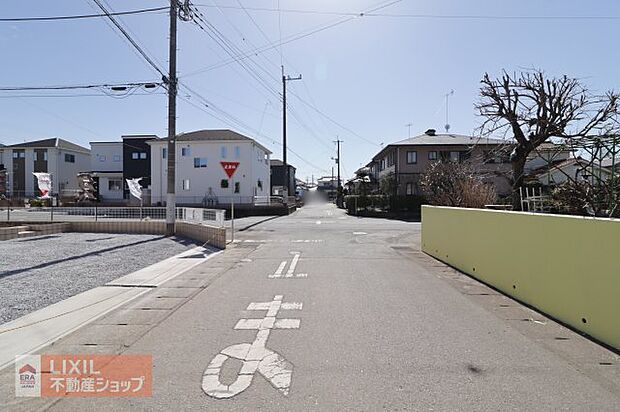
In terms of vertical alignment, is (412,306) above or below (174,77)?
below

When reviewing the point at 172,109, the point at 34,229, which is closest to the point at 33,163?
the point at 34,229

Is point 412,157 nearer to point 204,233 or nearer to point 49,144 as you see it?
point 204,233

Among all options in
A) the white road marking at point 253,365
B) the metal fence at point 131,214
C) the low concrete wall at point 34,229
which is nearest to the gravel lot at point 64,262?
the low concrete wall at point 34,229

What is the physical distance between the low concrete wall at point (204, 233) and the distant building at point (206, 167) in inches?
892

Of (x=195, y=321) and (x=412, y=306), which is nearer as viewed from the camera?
(x=195, y=321)

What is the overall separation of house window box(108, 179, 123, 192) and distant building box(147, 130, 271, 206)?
8958mm

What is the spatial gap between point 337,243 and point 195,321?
35.5 ft

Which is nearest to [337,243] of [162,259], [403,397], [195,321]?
[162,259]

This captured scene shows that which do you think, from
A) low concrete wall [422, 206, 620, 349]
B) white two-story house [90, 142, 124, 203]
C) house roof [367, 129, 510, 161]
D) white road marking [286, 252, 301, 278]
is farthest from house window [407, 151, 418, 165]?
white two-story house [90, 142, 124, 203]

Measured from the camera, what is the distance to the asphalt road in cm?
377

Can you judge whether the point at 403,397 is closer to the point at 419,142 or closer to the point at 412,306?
the point at 412,306

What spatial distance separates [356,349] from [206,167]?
39.1m

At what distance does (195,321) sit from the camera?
625cm

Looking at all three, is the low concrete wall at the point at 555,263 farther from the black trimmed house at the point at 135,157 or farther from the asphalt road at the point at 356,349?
the black trimmed house at the point at 135,157
